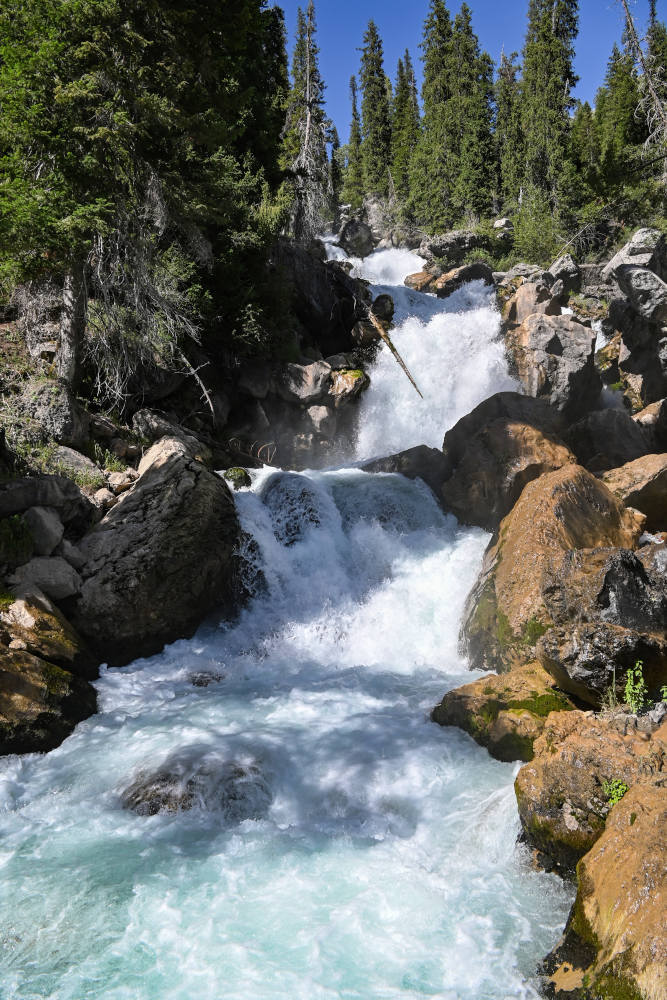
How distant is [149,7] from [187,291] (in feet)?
20.3

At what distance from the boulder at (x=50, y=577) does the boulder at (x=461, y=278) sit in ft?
78.7

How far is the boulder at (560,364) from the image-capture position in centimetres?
2000

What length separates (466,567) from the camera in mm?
12531

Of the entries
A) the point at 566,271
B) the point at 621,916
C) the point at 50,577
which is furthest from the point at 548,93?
the point at 621,916

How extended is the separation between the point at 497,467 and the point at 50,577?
9642 millimetres

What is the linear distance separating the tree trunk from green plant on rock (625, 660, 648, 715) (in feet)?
37.3

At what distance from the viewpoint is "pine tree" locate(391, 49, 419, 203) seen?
52.4m

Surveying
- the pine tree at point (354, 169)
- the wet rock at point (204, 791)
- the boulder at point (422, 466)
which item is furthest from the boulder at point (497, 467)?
the pine tree at point (354, 169)

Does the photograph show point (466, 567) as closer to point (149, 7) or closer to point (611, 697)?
point (611, 697)

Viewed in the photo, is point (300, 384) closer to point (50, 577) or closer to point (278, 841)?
point (50, 577)

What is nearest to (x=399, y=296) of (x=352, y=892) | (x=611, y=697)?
(x=611, y=697)

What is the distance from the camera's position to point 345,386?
66.2 ft

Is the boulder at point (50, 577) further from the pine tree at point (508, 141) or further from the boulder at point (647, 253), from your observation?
the pine tree at point (508, 141)

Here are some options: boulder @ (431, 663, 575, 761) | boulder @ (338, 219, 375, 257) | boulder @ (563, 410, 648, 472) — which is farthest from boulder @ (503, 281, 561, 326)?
boulder @ (431, 663, 575, 761)
